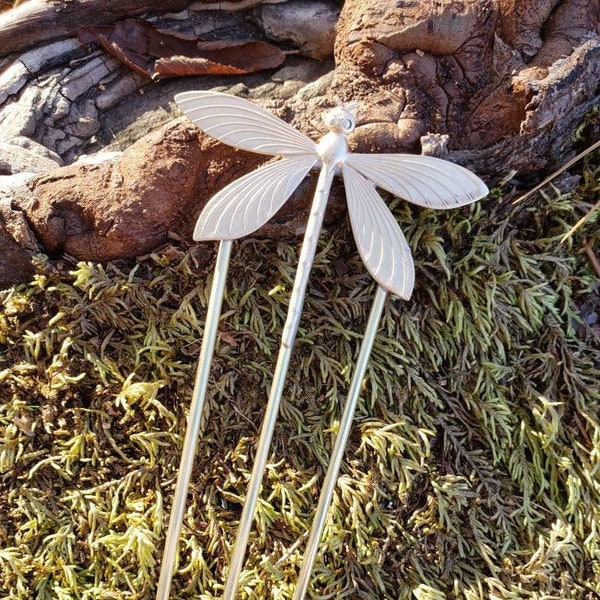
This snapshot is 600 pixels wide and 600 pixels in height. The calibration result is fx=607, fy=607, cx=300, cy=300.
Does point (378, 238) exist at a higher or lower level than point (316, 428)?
higher

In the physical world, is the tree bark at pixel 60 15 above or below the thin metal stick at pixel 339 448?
above

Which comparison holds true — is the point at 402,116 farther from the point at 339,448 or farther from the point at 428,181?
the point at 339,448

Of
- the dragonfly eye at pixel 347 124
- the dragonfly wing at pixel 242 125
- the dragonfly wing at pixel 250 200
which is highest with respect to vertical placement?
the dragonfly wing at pixel 242 125

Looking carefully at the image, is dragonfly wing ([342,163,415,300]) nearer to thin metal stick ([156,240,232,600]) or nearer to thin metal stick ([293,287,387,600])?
thin metal stick ([293,287,387,600])

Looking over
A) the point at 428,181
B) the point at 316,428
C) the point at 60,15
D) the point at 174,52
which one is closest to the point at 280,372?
the point at 316,428

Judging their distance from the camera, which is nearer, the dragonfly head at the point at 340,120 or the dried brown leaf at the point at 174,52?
the dragonfly head at the point at 340,120

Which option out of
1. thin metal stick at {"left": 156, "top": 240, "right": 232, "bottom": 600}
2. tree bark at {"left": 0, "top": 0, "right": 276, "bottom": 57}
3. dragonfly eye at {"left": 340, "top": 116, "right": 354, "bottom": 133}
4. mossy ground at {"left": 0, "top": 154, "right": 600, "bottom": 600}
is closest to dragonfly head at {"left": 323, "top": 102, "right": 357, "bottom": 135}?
dragonfly eye at {"left": 340, "top": 116, "right": 354, "bottom": 133}

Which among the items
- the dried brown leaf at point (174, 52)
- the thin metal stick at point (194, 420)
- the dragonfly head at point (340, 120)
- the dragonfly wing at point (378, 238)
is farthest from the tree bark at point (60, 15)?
the thin metal stick at point (194, 420)

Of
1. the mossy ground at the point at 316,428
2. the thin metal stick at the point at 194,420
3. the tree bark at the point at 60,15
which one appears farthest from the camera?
the tree bark at the point at 60,15

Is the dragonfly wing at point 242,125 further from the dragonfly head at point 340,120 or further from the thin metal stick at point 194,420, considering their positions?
the thin metal stick at point 194,420

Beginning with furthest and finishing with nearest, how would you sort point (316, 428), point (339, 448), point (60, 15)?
point (60, 15)
point (316, 428)
point (339, 448)
